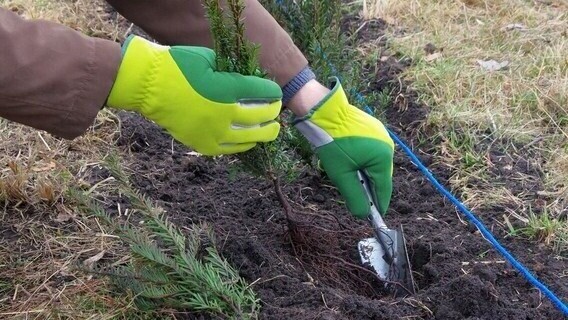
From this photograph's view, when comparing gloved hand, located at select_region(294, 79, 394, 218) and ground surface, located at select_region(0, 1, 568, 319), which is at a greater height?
gloved hand, located at select_region(294, 79, 394, 218)

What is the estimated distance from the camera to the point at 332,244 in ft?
7.94

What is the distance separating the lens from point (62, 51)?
1859 millimetres

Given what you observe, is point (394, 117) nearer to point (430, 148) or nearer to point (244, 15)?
Answer: point (430, 148)

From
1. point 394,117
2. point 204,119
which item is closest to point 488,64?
point 394,117

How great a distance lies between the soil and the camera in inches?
83.4

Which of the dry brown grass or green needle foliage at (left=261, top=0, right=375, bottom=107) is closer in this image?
the dry brown grass

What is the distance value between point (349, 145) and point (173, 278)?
63cm

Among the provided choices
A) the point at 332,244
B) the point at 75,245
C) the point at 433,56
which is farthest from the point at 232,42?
the point at 433,56

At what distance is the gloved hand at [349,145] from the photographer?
7.26 ft

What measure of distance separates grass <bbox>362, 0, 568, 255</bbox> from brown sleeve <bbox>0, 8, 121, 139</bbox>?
4.79 ft

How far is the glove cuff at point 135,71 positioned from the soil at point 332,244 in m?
0.58

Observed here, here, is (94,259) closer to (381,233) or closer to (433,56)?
(381,233)

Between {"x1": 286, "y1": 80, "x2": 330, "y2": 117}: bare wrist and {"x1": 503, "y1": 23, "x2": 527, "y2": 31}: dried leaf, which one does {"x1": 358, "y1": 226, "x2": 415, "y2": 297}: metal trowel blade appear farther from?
{"x1": 503, "y1": 23, "x2": 527, "y2": 31}: dried leaf

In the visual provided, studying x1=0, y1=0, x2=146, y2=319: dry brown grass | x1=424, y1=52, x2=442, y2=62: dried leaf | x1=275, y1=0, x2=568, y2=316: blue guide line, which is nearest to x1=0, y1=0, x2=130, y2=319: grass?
x1=0, y1=0, x2=146, y2=319: dry brown grass
